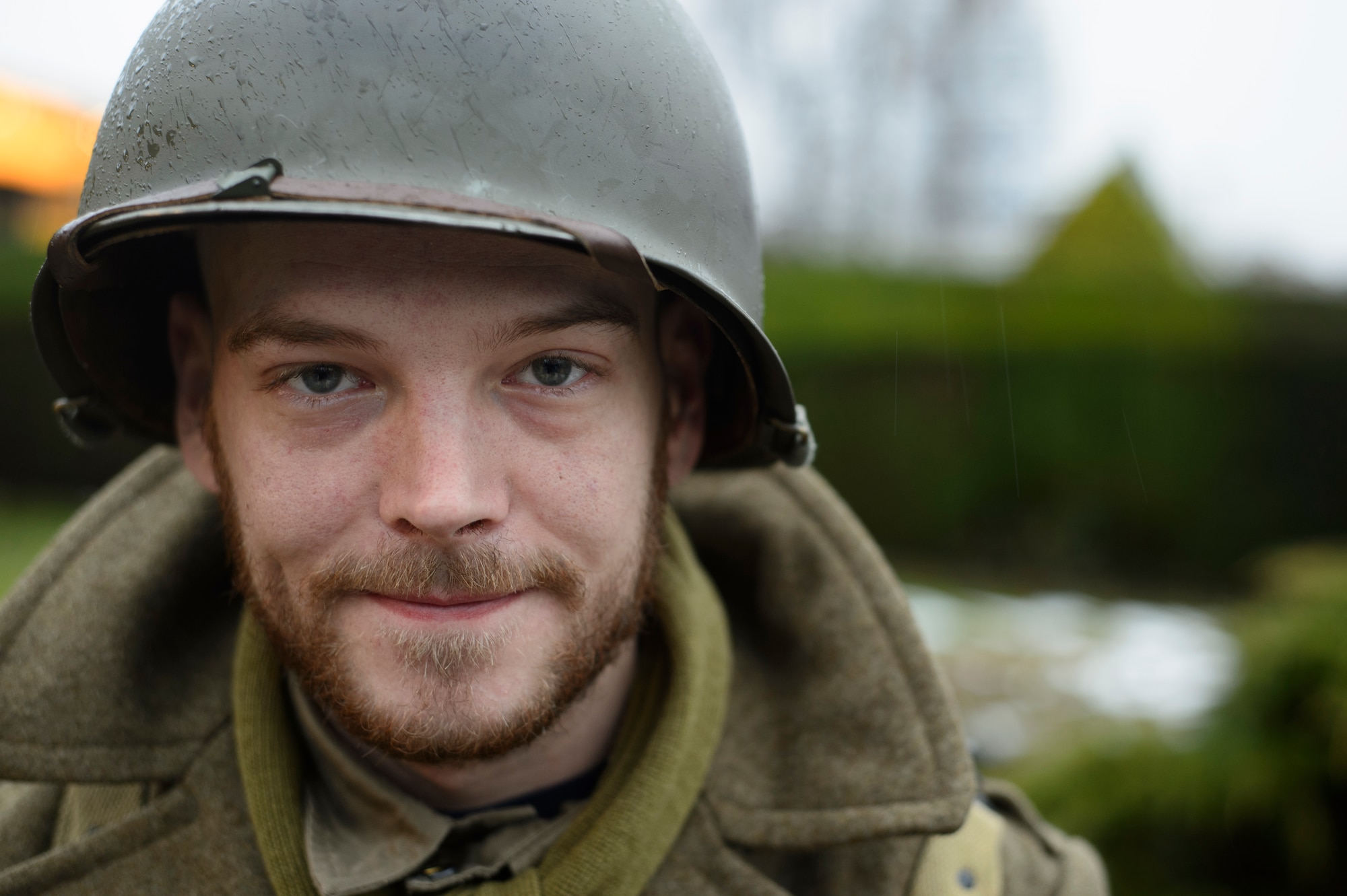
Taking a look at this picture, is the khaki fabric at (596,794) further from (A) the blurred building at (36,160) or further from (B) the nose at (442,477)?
(A) the blurred building at (36,160)

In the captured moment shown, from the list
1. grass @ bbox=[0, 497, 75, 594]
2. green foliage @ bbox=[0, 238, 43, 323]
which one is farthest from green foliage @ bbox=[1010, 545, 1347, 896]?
green foliage @ bbox=[0, 238, 43, 323]

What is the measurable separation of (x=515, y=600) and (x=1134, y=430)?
8.47 m

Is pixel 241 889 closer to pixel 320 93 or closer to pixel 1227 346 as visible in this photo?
pixel 320 93

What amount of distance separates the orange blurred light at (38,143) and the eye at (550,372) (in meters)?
19.1

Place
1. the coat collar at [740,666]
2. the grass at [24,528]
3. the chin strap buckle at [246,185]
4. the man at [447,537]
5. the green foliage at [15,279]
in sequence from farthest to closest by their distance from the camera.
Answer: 1. the green foliage at [15,279]
2. the grass at [24,528]
3. the coat collar at [740,666]
4. the man at [447,537]
5. the chin strap buckle at [246,185]

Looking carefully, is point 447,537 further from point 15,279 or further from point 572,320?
point 15,279

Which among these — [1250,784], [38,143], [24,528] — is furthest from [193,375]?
[38,143]

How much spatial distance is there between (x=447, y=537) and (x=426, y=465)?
11 cm

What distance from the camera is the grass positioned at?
26.8 feet

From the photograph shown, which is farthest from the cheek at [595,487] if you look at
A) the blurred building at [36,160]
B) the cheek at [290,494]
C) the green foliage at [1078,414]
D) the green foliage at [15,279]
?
the blurred building at [36,160]

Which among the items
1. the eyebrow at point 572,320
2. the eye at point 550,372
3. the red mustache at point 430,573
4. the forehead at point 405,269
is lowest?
the red mustache at point 430,573

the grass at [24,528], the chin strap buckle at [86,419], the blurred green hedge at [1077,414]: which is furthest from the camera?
the blurred green hedge at [1077,414]

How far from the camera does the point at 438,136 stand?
1453 millimetres

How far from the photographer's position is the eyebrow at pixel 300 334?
1.50 meters
